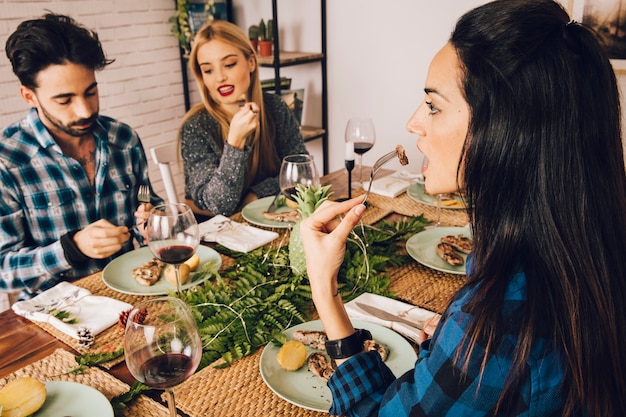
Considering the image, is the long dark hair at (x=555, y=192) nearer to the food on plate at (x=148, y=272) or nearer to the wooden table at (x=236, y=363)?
the wooden table at (x=236, y=363)

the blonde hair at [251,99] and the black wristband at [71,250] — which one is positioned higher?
the blonde hair at [251,99]

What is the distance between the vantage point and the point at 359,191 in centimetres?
199

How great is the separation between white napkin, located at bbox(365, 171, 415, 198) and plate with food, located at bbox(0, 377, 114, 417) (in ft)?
4.17

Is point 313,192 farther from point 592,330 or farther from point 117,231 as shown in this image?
point 592,330

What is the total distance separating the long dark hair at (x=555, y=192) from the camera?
69 cm

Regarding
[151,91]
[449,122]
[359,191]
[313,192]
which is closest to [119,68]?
[151,91]

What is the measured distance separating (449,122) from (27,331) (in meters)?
0.96

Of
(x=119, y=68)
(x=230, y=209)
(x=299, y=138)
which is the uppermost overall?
(x=119, y=68)

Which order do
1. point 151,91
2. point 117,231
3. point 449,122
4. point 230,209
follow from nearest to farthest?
point 449,122 < point 117,231 < point 230,209 < point 151,91

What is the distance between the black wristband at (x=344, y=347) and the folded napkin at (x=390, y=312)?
0.16 meters

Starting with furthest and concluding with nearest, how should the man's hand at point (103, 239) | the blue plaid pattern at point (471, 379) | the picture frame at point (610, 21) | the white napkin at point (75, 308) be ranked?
1. the picture frame at point (610, 21)
2. the man's hand at point (103, 239)
3. the white napkin at point (75, 308)
4. the blue plaid pattern at point (471, 379)

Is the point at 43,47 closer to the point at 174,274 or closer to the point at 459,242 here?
the point at 174,274

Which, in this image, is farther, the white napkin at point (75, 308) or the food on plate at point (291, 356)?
the white napkin at point (75, 308)

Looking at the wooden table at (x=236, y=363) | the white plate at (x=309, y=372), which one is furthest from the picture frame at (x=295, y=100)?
the white plate at (x=309, y=372)
